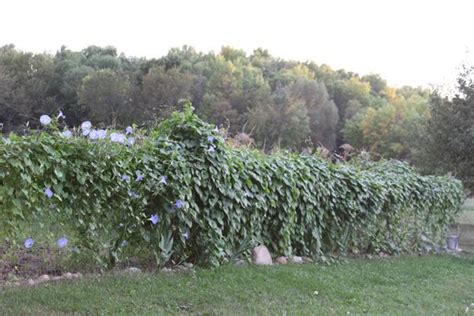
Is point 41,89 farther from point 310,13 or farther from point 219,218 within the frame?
point 219,218

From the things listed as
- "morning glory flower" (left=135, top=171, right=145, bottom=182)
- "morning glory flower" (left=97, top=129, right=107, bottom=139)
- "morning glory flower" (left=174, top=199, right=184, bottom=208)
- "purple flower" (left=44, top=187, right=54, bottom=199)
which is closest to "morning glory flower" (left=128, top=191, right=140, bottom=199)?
"morning glory flower" (left=135, top=171, right=145, bottom=182)

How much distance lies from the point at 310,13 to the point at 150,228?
1628 cm

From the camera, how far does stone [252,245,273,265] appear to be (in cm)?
636

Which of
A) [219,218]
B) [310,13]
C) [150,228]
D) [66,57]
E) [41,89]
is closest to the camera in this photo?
[150,228]

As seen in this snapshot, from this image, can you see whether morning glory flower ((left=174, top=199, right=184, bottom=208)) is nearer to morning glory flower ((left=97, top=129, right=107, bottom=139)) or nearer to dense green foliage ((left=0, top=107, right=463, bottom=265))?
dense green foliage ((left=0, top=107, right=463, bottom=265))

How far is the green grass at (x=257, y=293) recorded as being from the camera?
13.7ft

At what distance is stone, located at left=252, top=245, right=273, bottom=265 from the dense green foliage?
15 cm

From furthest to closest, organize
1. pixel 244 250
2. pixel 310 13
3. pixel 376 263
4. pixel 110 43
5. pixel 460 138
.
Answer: pixel 110 43, pixel 310 13, pixel 460 138, pixel 376 263, pixel 244 250

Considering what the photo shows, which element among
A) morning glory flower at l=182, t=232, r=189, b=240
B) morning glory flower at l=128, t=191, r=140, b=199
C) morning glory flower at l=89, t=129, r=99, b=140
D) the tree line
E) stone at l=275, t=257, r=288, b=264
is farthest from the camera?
the tree line

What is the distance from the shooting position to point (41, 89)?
4200 cm

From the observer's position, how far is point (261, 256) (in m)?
6.43

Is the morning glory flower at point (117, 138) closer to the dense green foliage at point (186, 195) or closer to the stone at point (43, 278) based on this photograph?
the dense green foliage at point (186, 195)

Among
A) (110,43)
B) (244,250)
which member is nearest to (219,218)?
(244,250)

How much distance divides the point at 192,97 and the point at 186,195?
41.3 m
